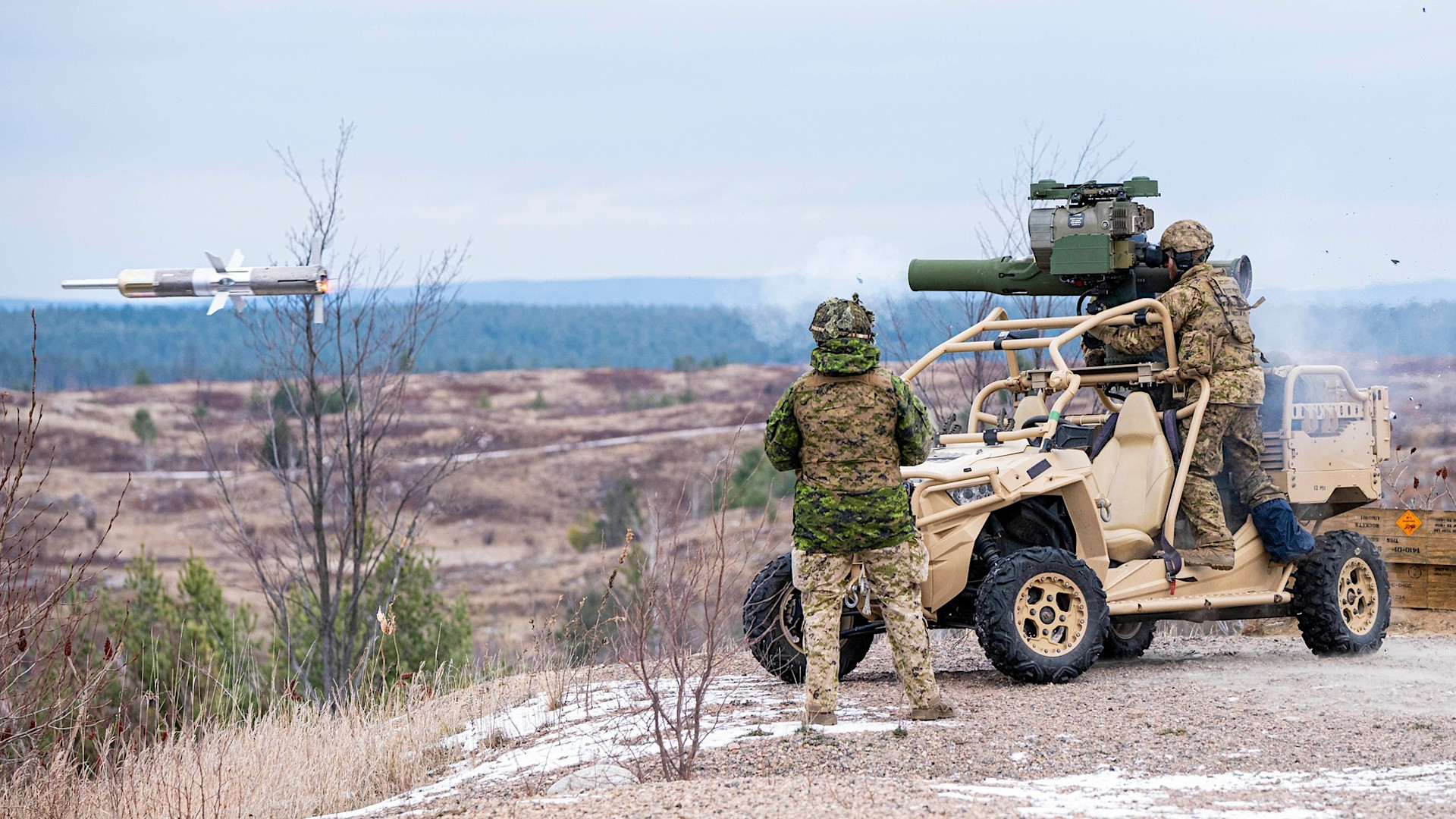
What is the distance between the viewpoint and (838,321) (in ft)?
28.2

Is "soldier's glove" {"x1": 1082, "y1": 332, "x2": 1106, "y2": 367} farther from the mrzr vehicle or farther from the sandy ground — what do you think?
the sandy ground

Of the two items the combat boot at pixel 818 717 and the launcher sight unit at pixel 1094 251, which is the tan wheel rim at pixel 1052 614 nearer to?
the combat boot at pixel 818 717

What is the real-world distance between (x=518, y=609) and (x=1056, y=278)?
3668 cm

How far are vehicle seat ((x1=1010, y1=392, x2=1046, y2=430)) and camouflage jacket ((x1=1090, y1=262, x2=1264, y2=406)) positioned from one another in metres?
1.00

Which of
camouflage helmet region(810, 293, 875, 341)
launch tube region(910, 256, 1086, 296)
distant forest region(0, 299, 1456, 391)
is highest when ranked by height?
launch tube region(910, 256, 1086, 296)

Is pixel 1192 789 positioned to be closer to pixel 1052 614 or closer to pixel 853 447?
pixel 853 447

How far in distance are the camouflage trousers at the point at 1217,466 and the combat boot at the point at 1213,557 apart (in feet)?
0.09

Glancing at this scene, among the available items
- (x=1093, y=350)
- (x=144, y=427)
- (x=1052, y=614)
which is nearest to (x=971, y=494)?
(x=1052, y=614)

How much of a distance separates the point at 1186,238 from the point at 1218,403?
45.6 inches

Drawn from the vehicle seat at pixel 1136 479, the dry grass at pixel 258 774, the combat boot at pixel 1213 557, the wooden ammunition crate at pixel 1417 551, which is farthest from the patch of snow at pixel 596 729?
the wooden ammunition crate at pixel 1417 551

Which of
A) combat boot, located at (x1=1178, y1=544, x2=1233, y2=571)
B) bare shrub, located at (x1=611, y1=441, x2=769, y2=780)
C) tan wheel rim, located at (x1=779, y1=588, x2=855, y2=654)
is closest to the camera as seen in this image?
bare shrub, located at (x1=611, y1=441, x2=769, y2=780)

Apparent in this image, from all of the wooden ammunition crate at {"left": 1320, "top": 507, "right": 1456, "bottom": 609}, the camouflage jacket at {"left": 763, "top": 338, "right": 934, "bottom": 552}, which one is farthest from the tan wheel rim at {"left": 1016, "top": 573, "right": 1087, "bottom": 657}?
the wooden ammunition crate at {"left": 1320, "top": 507, "right": 1456, "bottom": 609}

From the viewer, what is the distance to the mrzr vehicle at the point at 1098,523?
31.8 ft

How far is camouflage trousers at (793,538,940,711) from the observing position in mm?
8547
